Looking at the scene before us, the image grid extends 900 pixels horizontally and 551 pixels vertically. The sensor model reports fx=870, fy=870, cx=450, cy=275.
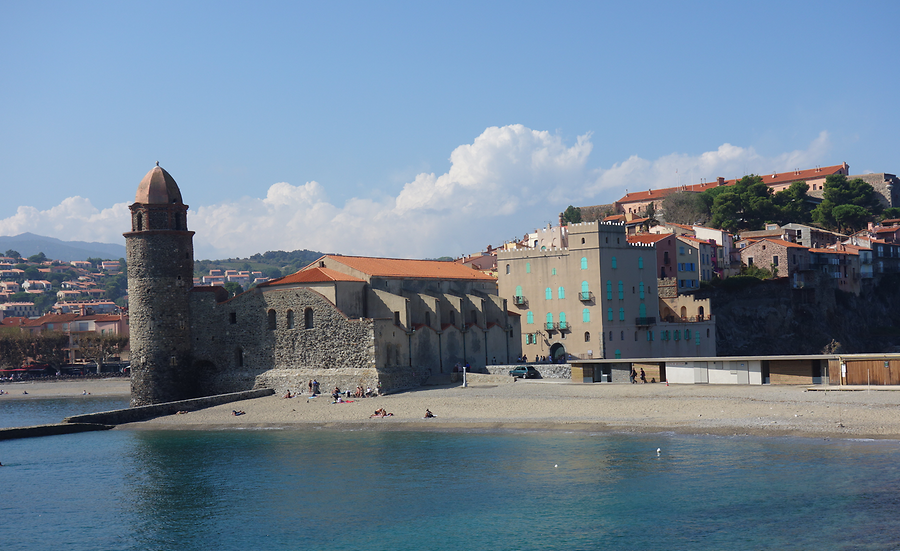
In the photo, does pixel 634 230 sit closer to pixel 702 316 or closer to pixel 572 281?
pixel 702 316

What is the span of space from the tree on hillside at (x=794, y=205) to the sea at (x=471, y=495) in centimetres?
7892

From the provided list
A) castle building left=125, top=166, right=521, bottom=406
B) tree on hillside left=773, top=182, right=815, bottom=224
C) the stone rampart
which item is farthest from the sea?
tree on hillside left=773, top=182, right=815, bottom=224

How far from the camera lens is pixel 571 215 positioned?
120 m

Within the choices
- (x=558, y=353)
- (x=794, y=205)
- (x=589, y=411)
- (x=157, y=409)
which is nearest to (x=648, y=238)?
(x=558, y=353)

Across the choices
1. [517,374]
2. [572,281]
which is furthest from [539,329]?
Answer: [517,374]

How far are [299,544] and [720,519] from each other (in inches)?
437

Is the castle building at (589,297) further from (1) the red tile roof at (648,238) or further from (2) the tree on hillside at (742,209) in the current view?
(2) the tree on hillside at (742,209)

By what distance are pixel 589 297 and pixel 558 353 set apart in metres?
4.54

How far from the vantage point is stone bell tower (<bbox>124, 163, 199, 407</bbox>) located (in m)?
51.4

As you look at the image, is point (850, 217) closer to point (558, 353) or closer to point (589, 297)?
point (589, 297)

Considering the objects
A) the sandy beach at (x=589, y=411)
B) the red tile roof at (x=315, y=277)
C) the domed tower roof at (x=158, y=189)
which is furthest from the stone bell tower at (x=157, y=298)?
the red tile roof at (x=315, y=277)

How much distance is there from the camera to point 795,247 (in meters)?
85.5

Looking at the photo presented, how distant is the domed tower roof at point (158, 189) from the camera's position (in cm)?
5159

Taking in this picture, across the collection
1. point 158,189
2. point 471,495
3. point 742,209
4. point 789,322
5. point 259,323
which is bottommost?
point 471,495
